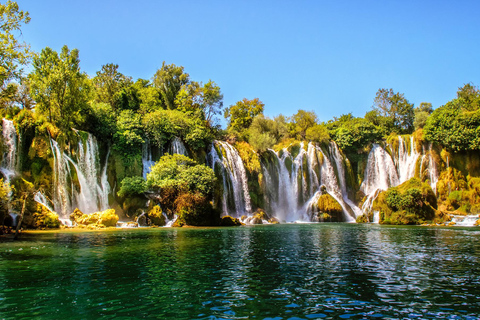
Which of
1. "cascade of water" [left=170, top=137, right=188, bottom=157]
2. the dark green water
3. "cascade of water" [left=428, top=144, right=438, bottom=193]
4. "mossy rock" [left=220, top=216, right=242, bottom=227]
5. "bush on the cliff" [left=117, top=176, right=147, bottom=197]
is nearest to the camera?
the dark green water

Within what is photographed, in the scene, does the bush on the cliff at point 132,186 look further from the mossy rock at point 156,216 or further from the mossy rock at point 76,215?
the mossy rock at point 76,215

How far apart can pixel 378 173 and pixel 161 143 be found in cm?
3295

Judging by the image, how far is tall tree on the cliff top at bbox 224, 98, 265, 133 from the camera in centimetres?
6366

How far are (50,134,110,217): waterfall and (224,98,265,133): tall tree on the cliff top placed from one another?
31088mm

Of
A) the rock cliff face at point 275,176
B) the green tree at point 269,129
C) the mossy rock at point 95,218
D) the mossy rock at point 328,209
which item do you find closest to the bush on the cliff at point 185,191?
the rock cliff face at point 275,176

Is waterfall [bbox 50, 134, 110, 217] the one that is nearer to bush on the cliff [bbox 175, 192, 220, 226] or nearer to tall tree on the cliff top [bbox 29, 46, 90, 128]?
tall tree on the cliff top [bbox 29, 46, 90, 128]

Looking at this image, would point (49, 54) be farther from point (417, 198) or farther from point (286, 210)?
point (417, 198)

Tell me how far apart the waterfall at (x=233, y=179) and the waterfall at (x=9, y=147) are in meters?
21.2

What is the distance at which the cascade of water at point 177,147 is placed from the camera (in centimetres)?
4305

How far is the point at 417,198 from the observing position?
37.1 metres

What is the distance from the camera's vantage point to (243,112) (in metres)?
64.9

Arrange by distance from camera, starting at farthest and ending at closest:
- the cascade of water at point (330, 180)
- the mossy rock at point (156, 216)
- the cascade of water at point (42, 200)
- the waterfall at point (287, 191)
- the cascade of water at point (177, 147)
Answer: the cascade of water at point (330, 180) → the waterfall at point (287, 191) → the cascade of water at point (177, 147) → the mossy rock at point (156, 216) → the cascade of water at point (42, 200)

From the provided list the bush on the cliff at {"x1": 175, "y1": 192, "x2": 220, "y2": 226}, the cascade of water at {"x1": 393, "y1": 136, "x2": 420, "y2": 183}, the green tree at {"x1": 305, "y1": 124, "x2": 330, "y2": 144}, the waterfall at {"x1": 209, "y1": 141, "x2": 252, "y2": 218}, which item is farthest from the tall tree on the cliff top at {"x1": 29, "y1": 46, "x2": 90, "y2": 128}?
the cascade of water at {"x1": 393, "y1": 136, "x2": 420, "y2": 183}

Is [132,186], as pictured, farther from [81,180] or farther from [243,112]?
[243,112]
